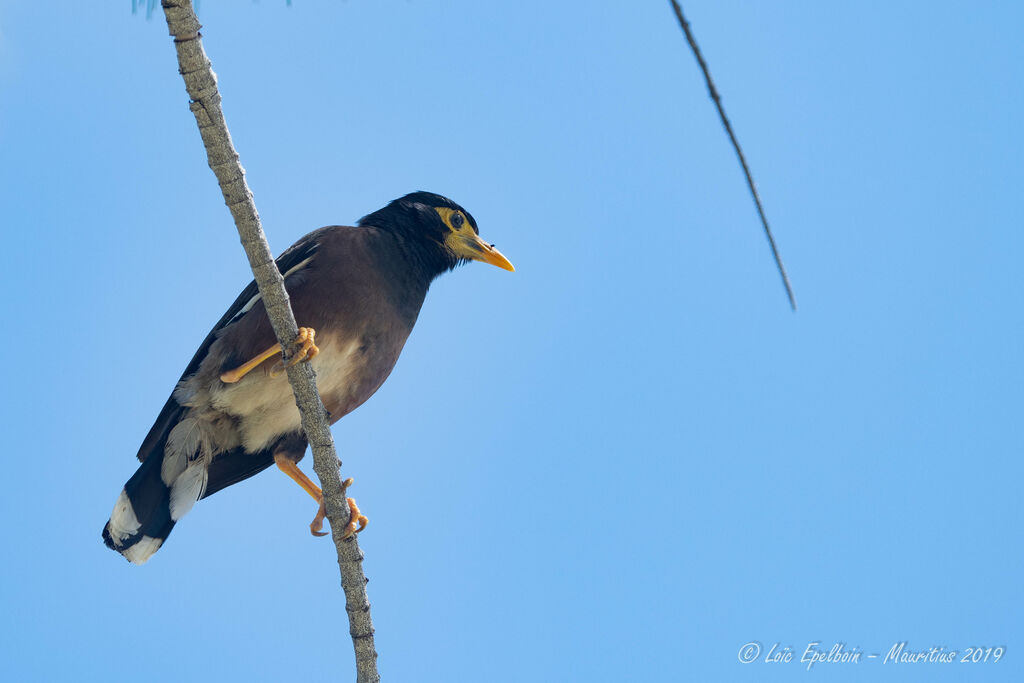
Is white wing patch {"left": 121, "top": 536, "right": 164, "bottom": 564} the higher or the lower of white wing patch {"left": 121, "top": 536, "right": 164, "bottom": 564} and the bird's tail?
the lower

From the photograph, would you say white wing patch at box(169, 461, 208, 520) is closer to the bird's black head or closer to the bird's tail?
the bird's tail

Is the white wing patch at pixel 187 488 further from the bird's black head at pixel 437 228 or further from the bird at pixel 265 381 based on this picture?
the bird's black head at pixel 437 228

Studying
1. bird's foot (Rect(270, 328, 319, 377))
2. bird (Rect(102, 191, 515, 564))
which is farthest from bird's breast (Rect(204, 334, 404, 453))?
bird's foot (Rect(270, 328, 319, 377))

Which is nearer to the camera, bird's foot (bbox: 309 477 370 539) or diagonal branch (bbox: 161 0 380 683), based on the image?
diagonal branch (bbox: 161 0 380 683)

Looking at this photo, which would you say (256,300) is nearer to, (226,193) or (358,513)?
(358,513)

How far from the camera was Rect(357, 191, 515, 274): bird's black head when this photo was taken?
14.2ft

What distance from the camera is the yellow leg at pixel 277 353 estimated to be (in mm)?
2865

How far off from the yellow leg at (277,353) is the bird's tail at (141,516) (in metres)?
0.56

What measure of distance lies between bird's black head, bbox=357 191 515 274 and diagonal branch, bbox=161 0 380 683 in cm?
143

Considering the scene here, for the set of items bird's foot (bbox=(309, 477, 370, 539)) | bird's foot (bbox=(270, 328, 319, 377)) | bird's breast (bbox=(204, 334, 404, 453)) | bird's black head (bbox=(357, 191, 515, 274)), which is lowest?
bird's foot (bbox=(309, 477, 370, 539))

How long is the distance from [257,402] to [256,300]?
0.41m

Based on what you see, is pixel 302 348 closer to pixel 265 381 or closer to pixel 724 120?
pixel 265 381

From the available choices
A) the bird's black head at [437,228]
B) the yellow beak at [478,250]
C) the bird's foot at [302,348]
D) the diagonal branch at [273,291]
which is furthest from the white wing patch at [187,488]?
the yellow beak at [478,250]

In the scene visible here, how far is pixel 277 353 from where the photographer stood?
11.5ft
